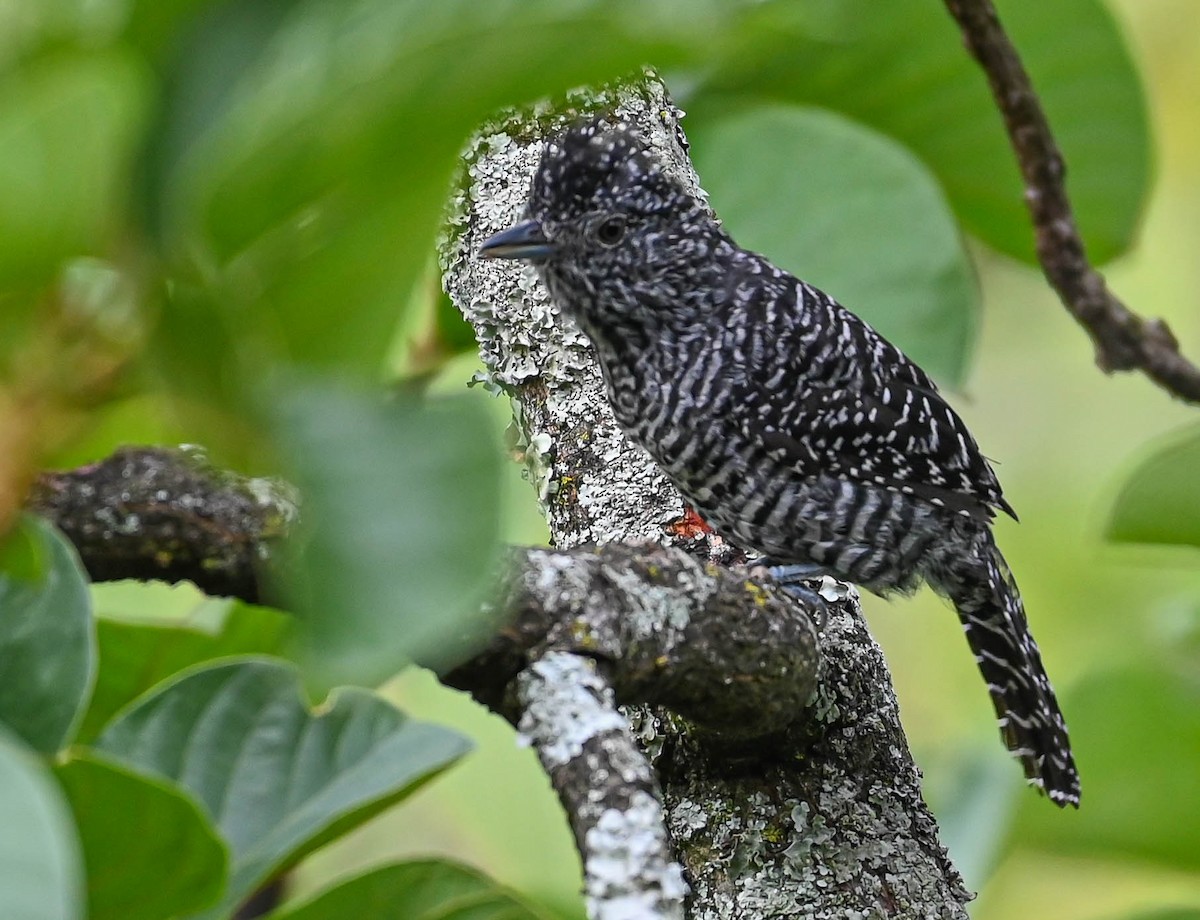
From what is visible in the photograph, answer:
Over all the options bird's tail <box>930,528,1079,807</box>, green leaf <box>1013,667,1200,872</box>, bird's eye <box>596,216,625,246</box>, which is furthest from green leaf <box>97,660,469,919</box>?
bird's tail <box>930,528,1079,807</box>

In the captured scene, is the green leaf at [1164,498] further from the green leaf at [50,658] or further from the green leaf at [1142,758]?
the green leaf at [50,658]

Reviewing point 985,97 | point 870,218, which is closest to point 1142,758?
point 870,218

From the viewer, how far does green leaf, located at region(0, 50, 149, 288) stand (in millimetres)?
456

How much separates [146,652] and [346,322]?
3.66ft

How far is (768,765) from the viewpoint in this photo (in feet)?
6.98

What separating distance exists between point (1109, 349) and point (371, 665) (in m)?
0.79

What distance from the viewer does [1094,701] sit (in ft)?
5.92

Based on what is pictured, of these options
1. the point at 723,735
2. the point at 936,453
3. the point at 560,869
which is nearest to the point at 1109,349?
the point at 723,735

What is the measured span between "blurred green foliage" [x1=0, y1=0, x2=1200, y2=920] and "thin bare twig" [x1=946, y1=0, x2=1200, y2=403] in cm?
22

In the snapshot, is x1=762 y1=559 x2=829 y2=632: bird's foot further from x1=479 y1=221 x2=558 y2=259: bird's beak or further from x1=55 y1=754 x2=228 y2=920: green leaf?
x1=55 y1=754 x2=228 y2=920: green leaf

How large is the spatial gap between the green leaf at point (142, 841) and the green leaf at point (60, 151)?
0.56m

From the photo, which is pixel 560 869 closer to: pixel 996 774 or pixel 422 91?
pixel 996 774

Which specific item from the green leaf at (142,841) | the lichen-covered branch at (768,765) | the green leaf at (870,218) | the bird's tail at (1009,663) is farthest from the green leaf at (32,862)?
the bird's tail at (1009,663)

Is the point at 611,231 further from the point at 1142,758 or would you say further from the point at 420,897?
the point at 420,897
